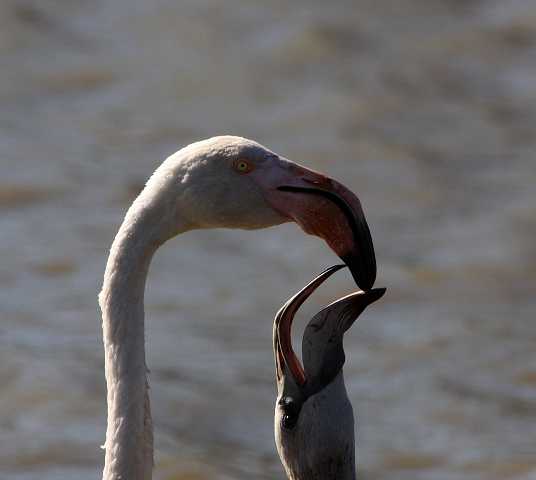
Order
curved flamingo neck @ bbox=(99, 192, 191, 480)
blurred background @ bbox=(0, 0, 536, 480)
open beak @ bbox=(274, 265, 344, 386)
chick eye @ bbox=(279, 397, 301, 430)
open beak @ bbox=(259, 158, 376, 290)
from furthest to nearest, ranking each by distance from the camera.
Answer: blurred background @ bbox=(0, 0, 536, 480) < open beak @ bbox=(274, 265, 344, 386) < chick eye @ bbox=(279, 397, 301, 430) < curved flamingo neck @ bbox=(99, 192, 191, 480) < open beak @ bbox=(259, 158, 376, 290)

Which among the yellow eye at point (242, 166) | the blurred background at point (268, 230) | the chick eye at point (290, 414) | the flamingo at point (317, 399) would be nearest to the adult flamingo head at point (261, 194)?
the yellow eye at point (242, 166)

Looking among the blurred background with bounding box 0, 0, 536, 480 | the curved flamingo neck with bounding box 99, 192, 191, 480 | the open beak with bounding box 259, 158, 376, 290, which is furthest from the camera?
the blurred background with bounding box 0, 0, 536, 480

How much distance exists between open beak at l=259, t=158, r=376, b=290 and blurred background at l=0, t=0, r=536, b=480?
396 centimetres

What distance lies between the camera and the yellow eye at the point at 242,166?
512 centimetres

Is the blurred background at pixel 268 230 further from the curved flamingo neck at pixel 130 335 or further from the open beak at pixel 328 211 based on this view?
the open beak at pixel 328 211

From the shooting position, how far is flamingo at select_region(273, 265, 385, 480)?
5.21m

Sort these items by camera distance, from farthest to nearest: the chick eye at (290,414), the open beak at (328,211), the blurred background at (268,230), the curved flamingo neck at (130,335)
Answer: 1. the blurred background at (268,230)
2. the chick eye at (290,414)
3. the curved flamingo neck at (130,335)
4. the open beak at (328,211)

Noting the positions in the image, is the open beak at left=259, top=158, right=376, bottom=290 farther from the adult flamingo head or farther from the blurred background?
the blurred background

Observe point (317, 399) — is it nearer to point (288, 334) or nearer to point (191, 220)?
point (288, 334)

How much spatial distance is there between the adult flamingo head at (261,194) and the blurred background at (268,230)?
153 inches

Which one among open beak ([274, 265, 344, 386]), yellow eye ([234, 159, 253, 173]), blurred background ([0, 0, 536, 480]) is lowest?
open beak ([274, 265, 344, 386])

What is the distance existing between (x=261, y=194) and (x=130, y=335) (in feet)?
2.13

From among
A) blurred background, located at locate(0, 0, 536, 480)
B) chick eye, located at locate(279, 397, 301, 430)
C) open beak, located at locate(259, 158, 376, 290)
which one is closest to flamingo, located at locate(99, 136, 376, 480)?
open beak, located at locate(259, 158, 376, 290)

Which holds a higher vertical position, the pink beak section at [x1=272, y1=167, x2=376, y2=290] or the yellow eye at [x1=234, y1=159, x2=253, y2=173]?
the yellow eye at [x1=234, y1=159, x2=253, y2=173]
